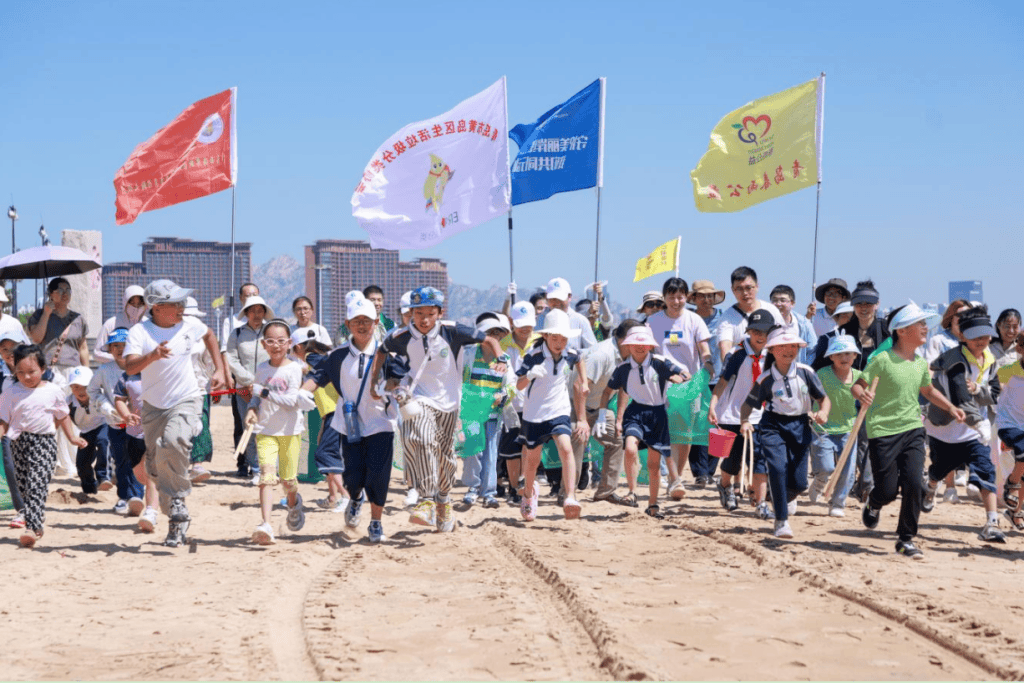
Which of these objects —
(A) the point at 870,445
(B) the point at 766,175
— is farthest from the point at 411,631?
(B) the point at 766,175

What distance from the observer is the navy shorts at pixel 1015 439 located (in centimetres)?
894

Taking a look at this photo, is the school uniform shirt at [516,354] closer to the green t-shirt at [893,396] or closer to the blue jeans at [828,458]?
the blue jeans at [828,458]

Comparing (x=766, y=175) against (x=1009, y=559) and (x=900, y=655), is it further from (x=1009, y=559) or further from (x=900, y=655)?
(x=900, y=655)

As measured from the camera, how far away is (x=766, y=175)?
14328 millimetres

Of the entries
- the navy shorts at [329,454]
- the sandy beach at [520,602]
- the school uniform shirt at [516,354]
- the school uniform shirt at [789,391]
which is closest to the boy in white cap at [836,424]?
the sandy beach at [520,602]

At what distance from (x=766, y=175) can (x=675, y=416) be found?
5145mm

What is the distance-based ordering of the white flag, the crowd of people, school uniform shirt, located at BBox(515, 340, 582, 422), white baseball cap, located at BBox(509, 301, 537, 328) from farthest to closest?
the white flag → white baseball cap, located at BBox(509, 301, 537, 328) → school uniform shirt, located at BBox(515, 340, 582, 422) → the crowd of people

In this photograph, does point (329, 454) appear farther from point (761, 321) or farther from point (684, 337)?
point (761, 321)

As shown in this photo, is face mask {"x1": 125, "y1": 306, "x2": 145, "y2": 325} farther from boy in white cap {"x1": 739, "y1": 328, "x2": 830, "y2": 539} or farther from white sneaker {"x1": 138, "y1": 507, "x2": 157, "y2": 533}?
boy in white cap {"x1": 739, "y1": 328, "x2": 830, "y2": 539}

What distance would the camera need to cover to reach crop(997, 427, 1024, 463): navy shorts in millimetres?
8938

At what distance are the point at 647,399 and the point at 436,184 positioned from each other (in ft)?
17.3

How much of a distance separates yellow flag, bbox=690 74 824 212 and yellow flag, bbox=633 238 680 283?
10.9ft

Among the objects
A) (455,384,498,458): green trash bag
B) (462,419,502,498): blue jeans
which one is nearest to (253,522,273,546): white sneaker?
(455,384,498,458): green trash bag

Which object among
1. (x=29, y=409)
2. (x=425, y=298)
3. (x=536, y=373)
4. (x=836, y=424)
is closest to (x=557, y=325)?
(x=536, y=373)
